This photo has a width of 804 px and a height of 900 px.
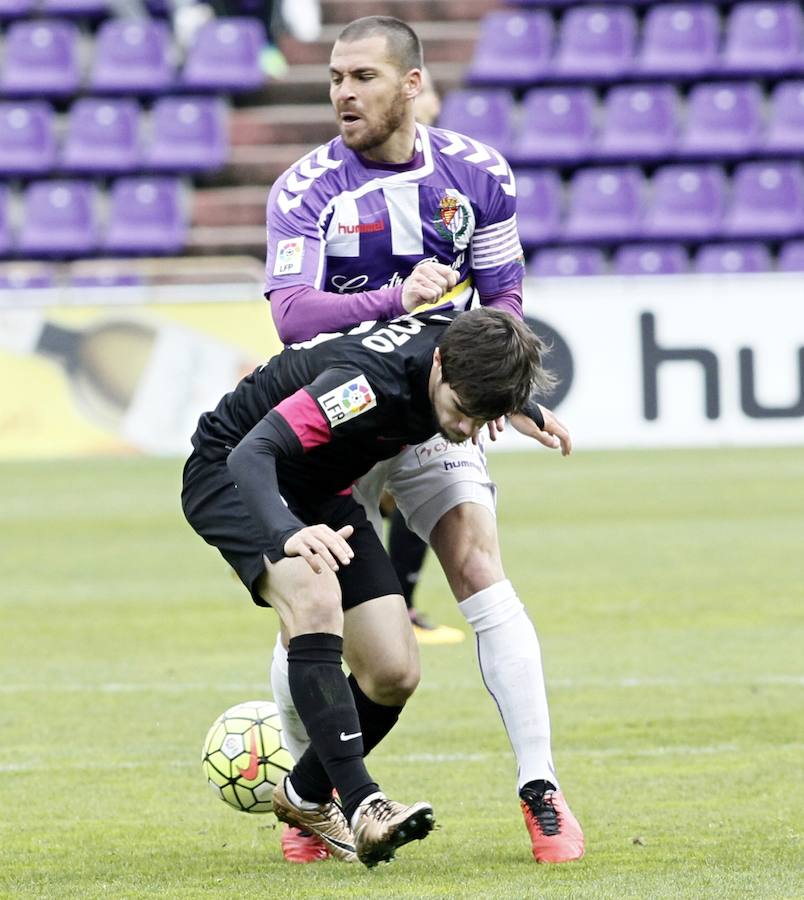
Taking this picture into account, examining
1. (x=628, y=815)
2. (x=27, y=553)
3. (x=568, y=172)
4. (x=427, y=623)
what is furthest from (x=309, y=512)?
(x=568, y=172)

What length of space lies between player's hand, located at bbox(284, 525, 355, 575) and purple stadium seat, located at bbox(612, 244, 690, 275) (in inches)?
586

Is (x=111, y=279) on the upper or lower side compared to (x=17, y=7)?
lower

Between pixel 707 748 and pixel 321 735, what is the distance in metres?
1.95

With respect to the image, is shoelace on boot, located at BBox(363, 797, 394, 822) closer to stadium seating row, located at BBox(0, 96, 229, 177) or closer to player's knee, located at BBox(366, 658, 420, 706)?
player's knee, located at BBox(366, 658, 420, 706)

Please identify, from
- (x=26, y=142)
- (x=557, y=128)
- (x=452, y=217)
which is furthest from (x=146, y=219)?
(x=452, y=217)

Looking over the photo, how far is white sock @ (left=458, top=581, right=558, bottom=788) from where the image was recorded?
14.8 feet

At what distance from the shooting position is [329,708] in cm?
418

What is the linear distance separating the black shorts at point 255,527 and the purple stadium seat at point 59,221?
15.7 metres

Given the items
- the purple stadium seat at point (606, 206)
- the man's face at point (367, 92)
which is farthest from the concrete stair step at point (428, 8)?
the man's face at point (367, 92)

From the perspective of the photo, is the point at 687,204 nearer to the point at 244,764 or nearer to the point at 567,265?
the point at 567,265

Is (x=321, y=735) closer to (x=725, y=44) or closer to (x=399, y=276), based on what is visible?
(x=399, y=276)

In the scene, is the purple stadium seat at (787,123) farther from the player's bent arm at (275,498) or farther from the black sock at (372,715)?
the player's bent arm at (275,498)

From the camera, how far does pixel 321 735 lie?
4172mm

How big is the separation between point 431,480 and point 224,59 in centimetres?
1736
